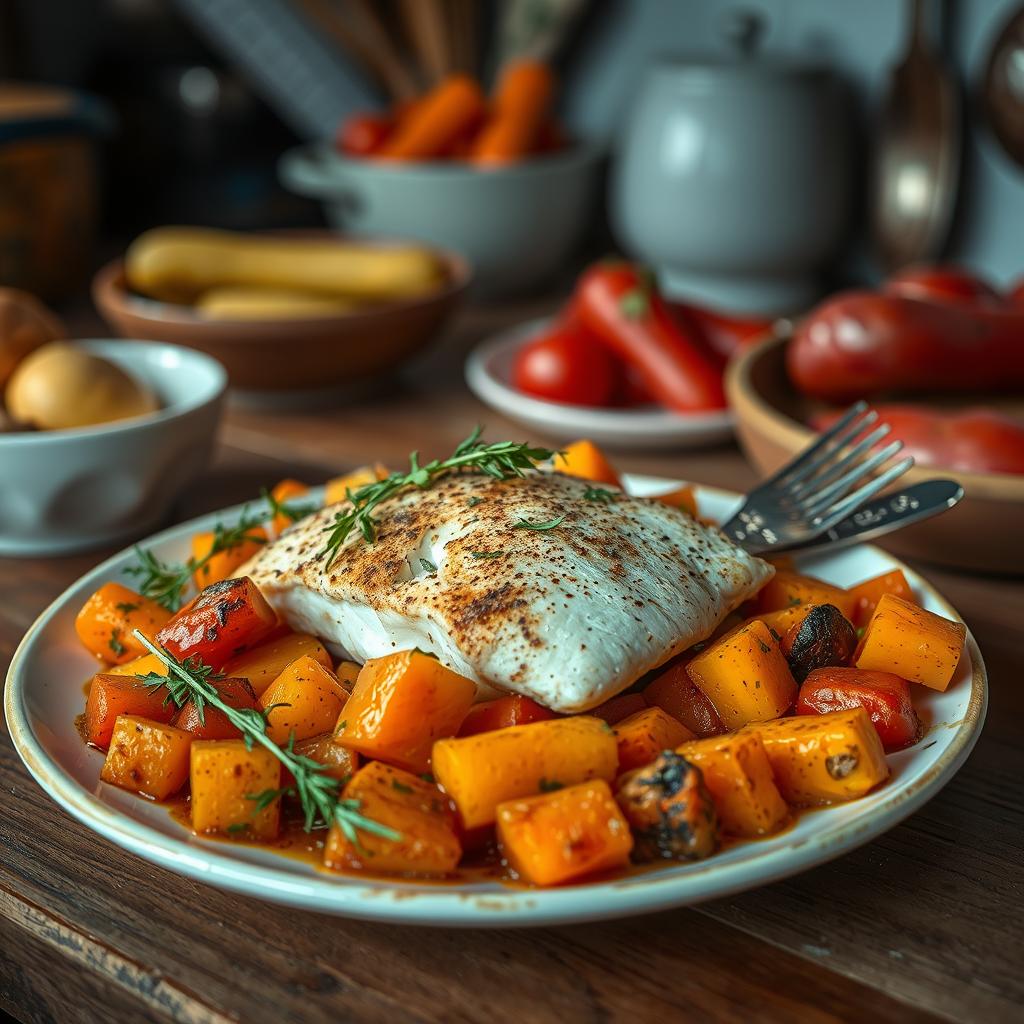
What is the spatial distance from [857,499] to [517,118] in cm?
169

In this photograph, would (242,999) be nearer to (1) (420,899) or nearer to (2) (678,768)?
(1) (420,899)

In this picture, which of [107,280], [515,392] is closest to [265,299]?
[107,280]

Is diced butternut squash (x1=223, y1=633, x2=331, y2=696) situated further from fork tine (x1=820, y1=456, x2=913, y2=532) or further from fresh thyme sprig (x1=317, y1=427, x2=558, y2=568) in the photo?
fork tine (x1=820, y1=456, x2=913, y2=532)

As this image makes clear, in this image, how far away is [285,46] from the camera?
3.18m

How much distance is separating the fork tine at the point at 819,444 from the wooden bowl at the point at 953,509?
3 cm

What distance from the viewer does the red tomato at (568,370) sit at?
2.06m

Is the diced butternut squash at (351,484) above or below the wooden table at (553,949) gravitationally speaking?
above

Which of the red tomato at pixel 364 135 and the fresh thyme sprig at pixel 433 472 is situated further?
the red tomato at pixel 364 135

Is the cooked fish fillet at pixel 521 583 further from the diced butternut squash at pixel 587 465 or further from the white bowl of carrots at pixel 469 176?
the white bowl of carrots at pixel 469 176

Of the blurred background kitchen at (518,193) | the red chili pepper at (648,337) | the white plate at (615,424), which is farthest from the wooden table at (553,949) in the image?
the red chili pepper at (648,337)

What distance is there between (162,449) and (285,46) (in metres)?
1.94

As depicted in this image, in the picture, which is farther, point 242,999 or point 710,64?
point 710,64

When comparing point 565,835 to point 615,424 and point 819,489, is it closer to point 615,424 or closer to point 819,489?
point 819,489

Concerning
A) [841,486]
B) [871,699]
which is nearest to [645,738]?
[871,699]
